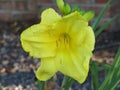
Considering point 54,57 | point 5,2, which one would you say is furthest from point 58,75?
point 54,57

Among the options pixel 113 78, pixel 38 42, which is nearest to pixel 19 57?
pixel 113 78

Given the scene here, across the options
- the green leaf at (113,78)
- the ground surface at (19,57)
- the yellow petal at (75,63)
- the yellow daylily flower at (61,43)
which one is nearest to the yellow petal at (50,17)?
the yellow daylily flower at (61,43)

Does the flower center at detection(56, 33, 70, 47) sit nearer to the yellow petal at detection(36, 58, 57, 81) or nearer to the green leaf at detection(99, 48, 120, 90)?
the yellow petal at detection(36, 58, 57, 81)

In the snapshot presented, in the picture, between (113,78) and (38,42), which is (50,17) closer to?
(38,42)

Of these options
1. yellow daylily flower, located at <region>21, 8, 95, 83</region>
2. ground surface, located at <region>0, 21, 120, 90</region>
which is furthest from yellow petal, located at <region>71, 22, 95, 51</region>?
ground surface, located at <region>0, 21, 120, 90</region>

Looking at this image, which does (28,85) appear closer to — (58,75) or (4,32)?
(58,75)

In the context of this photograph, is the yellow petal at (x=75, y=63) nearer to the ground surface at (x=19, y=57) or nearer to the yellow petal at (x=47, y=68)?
the yellow petal at (x=47, y=68)
